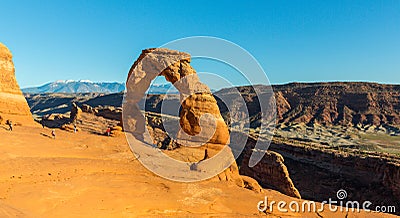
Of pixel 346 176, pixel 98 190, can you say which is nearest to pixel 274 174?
pixel 346 176

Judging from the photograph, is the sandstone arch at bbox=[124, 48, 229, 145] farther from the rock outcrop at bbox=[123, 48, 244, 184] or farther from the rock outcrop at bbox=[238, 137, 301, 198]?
the rock outcrop at bbox=[238, 137, 301, 198]

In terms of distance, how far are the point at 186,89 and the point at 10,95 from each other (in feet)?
60.3

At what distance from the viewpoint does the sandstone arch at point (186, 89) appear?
16.8 m

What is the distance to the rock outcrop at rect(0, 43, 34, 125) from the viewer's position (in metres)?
23.5

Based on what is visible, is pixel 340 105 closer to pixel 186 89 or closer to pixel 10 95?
pixel 186 89

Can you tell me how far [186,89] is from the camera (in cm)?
1733

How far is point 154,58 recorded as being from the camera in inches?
715

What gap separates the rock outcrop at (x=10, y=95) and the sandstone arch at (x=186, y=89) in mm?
12301

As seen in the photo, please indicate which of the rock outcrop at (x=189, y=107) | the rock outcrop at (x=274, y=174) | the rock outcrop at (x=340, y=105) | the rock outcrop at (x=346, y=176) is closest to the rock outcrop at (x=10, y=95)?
the rock outcrop at (x=189, y=107)

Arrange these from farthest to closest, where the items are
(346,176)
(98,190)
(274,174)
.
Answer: (346,176) → (274,174) → (98,190)

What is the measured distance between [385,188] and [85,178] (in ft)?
78.5

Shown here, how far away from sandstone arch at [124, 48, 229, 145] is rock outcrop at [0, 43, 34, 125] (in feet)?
40.4

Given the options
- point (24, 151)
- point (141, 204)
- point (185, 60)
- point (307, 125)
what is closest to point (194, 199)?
point (141, 204)

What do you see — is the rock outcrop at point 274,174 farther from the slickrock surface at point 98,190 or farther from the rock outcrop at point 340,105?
the rock outcrop at point 340,105
